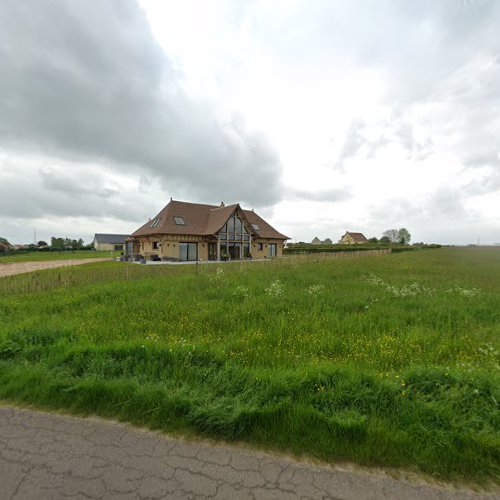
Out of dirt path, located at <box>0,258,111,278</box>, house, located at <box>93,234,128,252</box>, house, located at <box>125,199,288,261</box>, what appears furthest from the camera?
house, located at <box>93,234,128,252</box>

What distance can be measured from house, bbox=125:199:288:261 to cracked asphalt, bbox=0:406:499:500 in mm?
24162

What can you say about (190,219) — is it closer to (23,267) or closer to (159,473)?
(23,267)

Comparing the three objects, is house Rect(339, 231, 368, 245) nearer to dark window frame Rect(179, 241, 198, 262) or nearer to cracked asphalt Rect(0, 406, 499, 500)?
dark window frame Rect(179, 241, 198, 262)

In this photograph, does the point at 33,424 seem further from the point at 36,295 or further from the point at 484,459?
the point at 36,295

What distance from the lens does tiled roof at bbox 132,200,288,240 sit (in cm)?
2673

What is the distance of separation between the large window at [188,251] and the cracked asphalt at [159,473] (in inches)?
976

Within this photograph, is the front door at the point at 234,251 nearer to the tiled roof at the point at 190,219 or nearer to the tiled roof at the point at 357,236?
the tiled roof at the point at 190,219

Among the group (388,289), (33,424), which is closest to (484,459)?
(33,424)

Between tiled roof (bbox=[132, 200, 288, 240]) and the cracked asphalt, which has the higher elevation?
tiled roof (bbox=[132, 200, 288, 240])

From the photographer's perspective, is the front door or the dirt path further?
the front door

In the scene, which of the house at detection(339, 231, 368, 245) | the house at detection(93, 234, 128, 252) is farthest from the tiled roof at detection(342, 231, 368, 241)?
the house at detection(93, 234, 128, 252)

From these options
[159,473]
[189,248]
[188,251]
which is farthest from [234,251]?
[159,473]

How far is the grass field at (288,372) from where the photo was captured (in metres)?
2.34

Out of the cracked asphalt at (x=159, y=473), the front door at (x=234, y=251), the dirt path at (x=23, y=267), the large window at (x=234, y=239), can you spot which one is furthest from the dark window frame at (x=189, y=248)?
the cracked asphalt at (x=159, y=473)
